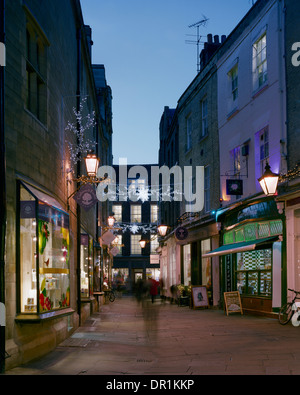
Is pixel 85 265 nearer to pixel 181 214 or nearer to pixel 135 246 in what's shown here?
pixel 181 214

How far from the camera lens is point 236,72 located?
21656 mm

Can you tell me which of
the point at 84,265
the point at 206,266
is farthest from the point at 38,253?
the point at 206,266

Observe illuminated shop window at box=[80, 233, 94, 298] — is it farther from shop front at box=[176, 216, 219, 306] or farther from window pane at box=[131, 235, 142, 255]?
window pane at box=[131, 235, 142, 255]

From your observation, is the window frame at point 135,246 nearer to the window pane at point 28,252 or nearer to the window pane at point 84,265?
the window pane at point 84,265

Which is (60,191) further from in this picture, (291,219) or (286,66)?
(286,66)

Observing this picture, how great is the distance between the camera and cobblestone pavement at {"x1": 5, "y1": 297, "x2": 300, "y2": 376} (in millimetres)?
8664

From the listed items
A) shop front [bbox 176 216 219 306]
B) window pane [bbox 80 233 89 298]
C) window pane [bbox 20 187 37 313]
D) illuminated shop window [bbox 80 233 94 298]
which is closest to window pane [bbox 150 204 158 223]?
shop front [bbox 176 216 219 306]

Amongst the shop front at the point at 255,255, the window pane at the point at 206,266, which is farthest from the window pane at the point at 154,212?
the shop front at the point at 255,255

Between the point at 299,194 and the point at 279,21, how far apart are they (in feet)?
19.8

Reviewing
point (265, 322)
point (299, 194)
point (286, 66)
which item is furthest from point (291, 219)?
→ point (286, 66)

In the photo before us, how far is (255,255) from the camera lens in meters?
19.5

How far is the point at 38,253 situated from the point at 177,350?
12.3 feet

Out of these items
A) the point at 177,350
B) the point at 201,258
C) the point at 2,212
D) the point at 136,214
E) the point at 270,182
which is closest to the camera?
the point at 2,212

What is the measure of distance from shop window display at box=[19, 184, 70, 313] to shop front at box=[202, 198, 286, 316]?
26.1 ft
